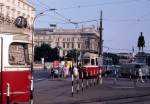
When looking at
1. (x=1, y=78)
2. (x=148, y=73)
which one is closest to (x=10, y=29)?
(x=1, y=78)

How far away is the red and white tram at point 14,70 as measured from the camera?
61.4 ft

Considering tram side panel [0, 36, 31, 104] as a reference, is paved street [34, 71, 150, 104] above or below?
below

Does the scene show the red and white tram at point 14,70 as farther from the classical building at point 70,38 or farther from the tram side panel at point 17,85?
the classical building at point 70,38

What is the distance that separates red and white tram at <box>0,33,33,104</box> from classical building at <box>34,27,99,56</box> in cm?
12465

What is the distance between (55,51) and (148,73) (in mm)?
77811

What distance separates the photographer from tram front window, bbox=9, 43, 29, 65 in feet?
62.8

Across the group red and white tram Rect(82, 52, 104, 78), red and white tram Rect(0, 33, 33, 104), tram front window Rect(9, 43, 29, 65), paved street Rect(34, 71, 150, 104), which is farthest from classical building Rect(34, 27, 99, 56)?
red and white tram Rect(0, 33, 33, 104)

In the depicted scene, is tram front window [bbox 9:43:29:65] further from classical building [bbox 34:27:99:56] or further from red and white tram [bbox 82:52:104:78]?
classical building [bbox 34:27:99:56]

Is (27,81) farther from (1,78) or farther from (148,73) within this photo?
(148,73)

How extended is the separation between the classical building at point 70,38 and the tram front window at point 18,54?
408 ft

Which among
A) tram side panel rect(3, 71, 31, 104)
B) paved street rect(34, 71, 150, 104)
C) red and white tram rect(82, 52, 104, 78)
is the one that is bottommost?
paved street rect(34, 71, 150, 104)

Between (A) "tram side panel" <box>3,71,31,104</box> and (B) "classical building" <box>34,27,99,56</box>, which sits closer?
(A) "tram side panel" <box>3,71,31,104</box>

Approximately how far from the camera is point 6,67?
739 inches

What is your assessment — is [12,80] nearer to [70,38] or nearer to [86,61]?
[86,61]
